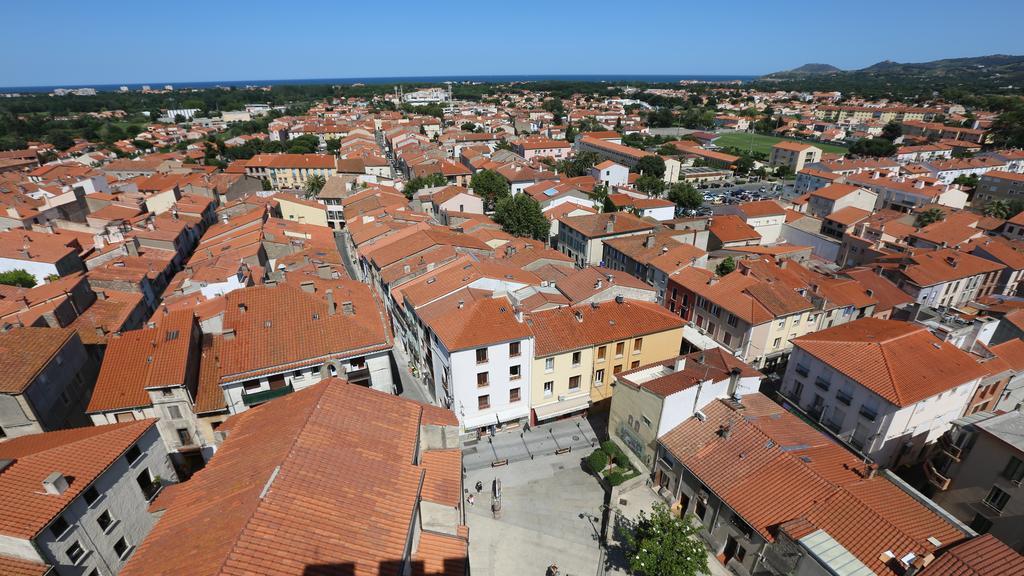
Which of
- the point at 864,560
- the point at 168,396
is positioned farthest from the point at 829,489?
the point at 168,396

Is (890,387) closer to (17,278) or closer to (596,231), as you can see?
(596,231)

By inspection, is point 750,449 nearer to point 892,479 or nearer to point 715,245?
point 892,479

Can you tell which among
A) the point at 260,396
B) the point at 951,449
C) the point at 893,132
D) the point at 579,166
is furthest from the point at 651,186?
the point at 893,132

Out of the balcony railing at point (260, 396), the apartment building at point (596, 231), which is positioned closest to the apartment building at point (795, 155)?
the apartment building at point (596, 231)

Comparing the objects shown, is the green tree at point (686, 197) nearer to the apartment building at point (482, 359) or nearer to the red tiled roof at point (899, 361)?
the red tiled roof at point (899, 361)

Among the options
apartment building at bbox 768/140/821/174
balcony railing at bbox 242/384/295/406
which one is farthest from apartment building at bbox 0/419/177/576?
apartment building at bbox 768/140/821/174
